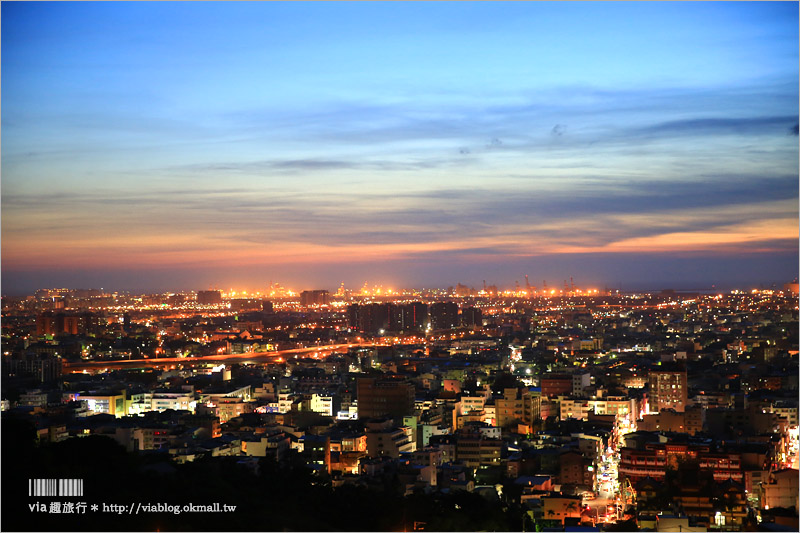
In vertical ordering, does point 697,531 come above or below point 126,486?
below

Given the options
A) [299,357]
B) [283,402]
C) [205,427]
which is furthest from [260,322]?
[205,427]

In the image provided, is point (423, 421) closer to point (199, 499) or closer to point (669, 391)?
point (669, 391)

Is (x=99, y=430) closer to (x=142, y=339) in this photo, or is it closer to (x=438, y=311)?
(x=142, y=339)

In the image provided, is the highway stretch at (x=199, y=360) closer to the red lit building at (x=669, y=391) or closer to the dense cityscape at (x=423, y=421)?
the dense cityscape at (x=423, y=421)

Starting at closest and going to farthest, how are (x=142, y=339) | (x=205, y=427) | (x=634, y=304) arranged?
(x=205, y=427) → (x=142, y=339) → (x=634, y=304)

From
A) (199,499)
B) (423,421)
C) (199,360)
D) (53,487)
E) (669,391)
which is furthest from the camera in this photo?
(199,360)

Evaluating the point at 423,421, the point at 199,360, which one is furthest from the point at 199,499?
the point at 199,360

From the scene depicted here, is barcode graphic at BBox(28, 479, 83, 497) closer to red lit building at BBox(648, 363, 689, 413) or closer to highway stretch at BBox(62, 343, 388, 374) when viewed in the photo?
red lit building at BBox(648, 363, 689, 413)
